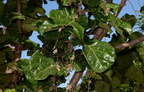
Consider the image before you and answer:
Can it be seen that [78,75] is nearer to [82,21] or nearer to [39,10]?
[82,21]

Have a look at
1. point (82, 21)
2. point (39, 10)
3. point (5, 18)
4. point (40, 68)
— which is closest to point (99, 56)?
point (82, 21)

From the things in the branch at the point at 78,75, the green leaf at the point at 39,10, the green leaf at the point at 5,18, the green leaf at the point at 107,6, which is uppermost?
the green leaf at the point at 39,10

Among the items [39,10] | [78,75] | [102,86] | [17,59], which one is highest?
[39,10]

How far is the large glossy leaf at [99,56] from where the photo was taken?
37.9 inches

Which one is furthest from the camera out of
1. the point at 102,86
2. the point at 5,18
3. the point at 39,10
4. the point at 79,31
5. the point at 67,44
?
the point at 102,86

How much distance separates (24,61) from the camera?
1.19 meters

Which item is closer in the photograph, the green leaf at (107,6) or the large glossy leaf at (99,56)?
the large glossy leaf at (99,56)

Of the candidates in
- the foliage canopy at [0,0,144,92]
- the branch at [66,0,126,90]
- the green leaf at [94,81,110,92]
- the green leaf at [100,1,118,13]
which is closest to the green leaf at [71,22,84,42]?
the foliage canopy at [0,0,144,92]

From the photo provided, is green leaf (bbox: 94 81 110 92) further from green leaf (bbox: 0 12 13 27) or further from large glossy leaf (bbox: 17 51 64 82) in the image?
large glossy leaf (bbox: 17 51 64 82)

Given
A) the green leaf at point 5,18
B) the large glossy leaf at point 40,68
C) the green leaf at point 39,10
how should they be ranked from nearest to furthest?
the large glossy leaf at point 40,68 → the green leaf at point 5,18 → the green leaf at point 39,10

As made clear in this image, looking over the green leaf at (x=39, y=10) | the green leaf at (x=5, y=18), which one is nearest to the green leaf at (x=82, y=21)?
the green leaf at (x=5, y=18)

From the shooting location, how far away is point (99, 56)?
98 cm

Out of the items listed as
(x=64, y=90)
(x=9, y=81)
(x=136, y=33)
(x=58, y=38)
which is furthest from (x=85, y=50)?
(x=136, y=33)

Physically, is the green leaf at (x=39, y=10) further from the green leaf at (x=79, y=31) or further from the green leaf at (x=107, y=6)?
the green leaf at (x=79, y=31)
